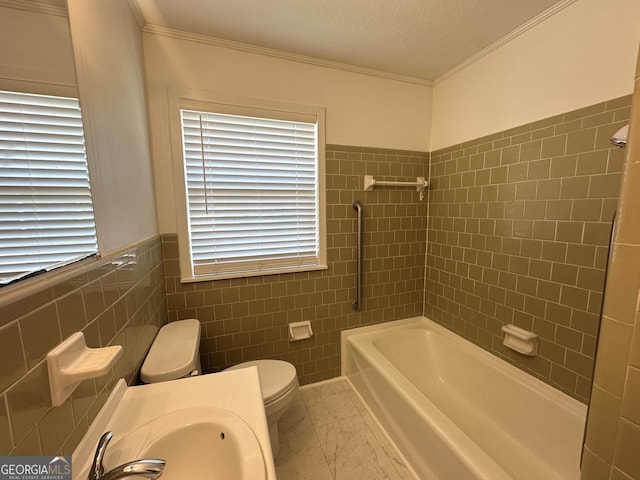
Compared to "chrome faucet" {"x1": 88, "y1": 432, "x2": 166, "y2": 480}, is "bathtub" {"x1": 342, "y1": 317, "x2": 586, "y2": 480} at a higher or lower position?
lower

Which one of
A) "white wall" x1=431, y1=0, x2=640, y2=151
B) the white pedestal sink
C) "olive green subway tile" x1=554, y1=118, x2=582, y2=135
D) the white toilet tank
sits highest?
"white wall" x1=431, y1=0, x2=640, y2=151

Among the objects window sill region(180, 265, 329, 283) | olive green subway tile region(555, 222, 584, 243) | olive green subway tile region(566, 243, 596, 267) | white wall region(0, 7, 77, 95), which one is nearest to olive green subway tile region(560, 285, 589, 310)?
olive green subway tile region(566, 243, 596, 267)

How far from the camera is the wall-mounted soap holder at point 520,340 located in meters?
1.50

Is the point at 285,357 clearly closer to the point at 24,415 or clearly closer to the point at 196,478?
the point at 196,478

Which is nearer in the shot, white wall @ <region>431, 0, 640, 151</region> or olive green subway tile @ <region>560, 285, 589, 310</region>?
A: white wall @ <region>431, 0, 640, 151</region>

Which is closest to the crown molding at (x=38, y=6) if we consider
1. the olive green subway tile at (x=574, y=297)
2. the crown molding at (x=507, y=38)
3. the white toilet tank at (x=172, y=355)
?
the white toilet tank at (x=172, y=355)

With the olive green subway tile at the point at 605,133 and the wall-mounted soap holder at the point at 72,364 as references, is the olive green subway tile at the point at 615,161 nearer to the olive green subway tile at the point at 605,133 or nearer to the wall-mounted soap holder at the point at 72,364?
the olive green subway tile at the point at 605,133

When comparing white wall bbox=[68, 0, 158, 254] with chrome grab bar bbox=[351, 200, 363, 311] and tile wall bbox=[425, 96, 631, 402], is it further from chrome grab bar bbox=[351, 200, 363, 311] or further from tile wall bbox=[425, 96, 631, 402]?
tile wall bbox=[425, 96, 631, 402]

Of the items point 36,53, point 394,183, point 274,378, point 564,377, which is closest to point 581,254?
point 564,377

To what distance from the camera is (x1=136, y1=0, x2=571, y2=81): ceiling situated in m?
1.32

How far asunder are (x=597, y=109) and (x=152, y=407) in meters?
2.26

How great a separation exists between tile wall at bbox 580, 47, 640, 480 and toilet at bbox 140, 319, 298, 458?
3.98ft

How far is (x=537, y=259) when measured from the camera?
147cm

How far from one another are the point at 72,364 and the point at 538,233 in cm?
206
